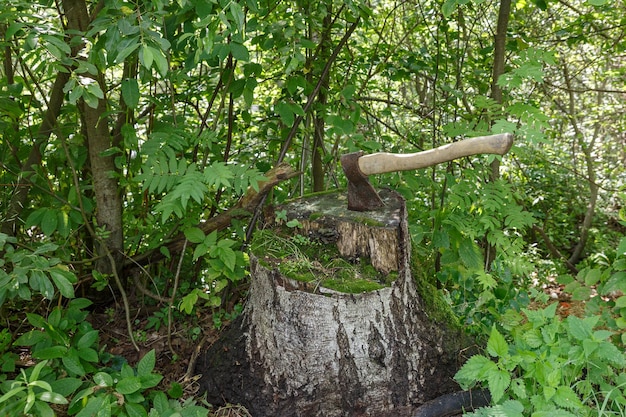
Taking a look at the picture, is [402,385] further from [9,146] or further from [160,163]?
[9,146]

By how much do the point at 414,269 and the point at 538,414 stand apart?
0.94 metres

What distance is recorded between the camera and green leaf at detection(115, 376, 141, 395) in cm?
235

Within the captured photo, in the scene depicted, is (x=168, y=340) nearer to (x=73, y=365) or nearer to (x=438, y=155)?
(x=73, y=365)

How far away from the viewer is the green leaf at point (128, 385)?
2.35 m

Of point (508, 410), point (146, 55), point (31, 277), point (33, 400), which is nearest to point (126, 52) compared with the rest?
point (146, 55)

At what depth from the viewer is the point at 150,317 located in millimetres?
3172

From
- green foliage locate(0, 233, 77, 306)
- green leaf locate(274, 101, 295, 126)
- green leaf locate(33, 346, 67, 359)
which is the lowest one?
green leaf locate(33, 346, 67, 359)

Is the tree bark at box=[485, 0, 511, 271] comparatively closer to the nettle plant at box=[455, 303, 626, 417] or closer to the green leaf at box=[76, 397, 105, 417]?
the nettle plant at box=[455, 303, 626, 417]

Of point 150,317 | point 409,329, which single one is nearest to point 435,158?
point 409,329

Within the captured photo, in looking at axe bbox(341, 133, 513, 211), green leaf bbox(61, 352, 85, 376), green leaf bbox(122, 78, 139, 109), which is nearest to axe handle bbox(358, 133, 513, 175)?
axe bbox(341, 133, 513, 211)

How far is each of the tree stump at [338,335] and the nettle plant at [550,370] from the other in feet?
0.92

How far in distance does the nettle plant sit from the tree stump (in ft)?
0.92

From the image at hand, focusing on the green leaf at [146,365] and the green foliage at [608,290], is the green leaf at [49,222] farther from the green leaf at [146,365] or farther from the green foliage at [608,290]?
the green foliage at [608,290]

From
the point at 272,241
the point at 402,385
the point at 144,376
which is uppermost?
the point at 272,241
